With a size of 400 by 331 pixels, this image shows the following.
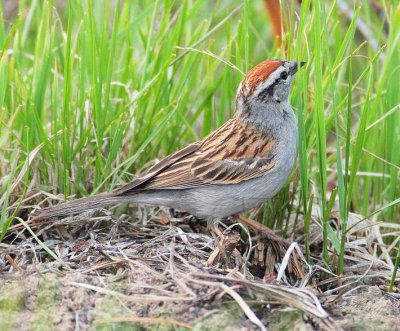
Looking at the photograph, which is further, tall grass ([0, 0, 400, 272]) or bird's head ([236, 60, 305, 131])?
bird's head ([236, 60, 305, 131])

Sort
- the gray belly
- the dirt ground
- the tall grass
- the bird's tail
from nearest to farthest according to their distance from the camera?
the dirt ground → the bird's tail → the tall grass → the gray belly

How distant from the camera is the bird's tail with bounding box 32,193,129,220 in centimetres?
482

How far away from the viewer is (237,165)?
5168mm

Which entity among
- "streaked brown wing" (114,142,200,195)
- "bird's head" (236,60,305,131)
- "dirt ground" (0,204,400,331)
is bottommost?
"dirt ground" (0,204,400,331)

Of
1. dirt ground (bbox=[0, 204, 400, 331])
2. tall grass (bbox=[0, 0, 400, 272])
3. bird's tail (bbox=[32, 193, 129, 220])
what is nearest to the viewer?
dirt ground (bbox=[0, 204, 400, 331])

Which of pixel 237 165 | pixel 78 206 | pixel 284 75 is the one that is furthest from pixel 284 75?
pixel 78 206

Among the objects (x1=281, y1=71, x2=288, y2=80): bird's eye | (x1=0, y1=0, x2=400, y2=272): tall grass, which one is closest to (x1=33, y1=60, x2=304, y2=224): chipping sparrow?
(x1=281, y1=71, x2=288, y2=80): bird's eye

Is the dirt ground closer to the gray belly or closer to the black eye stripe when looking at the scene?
the gray belly

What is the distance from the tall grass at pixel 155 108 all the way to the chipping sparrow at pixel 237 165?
14cm

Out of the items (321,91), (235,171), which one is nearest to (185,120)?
(235,171)

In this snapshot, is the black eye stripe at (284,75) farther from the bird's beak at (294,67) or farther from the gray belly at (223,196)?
the gray belly at (223,196)

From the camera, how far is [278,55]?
568 centimetres

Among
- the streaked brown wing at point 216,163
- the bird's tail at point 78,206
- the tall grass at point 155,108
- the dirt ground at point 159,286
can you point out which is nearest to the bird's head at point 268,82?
the tall grass at point 155,108

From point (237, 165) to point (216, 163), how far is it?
0.13 m
